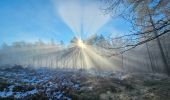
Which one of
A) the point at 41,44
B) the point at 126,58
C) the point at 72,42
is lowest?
the point at 126,58

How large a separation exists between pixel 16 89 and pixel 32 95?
11.4 ft

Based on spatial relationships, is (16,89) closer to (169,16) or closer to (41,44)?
(169,16)

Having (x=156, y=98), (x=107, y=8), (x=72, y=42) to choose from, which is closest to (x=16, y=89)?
(x=156, y=98)

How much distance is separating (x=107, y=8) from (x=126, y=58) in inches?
3173

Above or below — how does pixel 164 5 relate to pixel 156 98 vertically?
above

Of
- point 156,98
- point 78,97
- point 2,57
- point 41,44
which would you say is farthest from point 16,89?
point 2,57

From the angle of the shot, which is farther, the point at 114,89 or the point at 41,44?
the point at 41,44

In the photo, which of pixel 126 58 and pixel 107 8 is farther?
pixel 126 58

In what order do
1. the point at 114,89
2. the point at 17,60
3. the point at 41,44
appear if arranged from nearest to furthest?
the point at 114,89 → the point at 41,44 → the point at 17,60

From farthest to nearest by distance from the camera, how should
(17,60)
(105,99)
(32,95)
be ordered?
(17,60), (32,95), (105,99)

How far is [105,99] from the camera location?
44.9 feet

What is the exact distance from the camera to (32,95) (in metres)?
15.0

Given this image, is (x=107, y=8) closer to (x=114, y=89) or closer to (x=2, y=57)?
(x=114, y=89)

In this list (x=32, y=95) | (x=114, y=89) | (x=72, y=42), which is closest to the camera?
(x=32, y=95)
